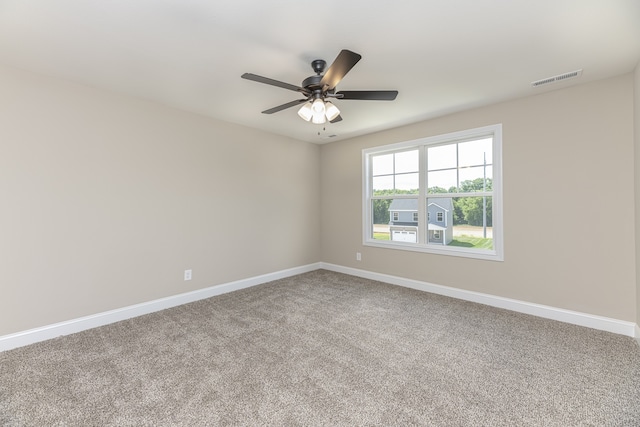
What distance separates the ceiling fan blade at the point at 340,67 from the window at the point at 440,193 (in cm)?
233

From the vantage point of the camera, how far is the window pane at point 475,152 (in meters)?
3.51

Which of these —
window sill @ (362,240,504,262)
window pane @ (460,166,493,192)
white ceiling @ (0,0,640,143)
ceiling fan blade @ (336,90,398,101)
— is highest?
white ceiling @ (0,0,640,143)

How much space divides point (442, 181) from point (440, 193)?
170mm

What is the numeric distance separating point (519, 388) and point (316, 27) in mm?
2797

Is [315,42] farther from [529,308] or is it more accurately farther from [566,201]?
[529,308]

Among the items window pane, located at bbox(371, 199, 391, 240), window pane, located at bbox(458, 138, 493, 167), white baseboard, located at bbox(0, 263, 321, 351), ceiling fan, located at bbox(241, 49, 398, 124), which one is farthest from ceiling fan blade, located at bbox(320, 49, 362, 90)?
white baseboard, located at bbox(0, 263, 321, 351)

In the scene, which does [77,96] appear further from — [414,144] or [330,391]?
[414,144]

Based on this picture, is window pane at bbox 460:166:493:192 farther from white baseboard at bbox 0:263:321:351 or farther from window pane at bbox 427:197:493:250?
white baseboard at bbox 0:263:321:351

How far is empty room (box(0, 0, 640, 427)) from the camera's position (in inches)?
70.2

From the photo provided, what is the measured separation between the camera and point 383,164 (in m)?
4.62

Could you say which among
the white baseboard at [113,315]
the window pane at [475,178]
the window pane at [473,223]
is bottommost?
the white baseboard at [113,315]

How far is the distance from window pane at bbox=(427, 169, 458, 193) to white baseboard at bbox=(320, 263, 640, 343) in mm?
1349

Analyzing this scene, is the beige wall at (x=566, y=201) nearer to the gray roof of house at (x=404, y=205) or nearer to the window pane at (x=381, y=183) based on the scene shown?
the gray roof of house at (x=404, y=205)

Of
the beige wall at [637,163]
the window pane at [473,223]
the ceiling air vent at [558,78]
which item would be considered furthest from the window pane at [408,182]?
the beige wall at [637,163]
